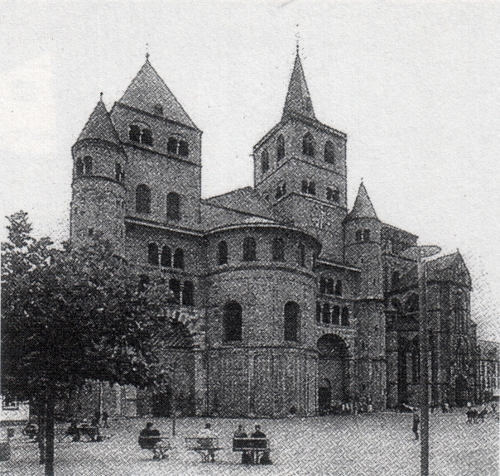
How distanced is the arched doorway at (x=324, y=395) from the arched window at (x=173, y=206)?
17997 mm

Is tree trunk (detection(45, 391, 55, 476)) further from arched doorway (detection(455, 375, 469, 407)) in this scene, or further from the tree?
arched doorway (detection(455, 375, 469, 407))

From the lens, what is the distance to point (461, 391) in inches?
2518

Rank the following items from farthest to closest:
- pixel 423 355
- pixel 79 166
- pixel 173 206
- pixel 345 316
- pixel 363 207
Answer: pixel 363 207 < pixel 345 316 < pixel 173 206 < pixel 79 166 < pixel 423 355

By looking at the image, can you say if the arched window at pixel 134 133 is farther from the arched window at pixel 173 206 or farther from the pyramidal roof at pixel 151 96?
the arched window at pixel 173 206

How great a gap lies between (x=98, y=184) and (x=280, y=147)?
22993 mm

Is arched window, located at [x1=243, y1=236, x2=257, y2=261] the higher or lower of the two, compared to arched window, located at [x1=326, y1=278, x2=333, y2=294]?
higher

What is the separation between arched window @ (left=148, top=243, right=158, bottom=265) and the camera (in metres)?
42.2

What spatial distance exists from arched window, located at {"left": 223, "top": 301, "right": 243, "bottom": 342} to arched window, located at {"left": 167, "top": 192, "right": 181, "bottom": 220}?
790 centimetres

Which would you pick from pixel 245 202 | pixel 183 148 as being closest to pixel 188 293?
pixel 183 148

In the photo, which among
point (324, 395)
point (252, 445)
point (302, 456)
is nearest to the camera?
point (252, 445)

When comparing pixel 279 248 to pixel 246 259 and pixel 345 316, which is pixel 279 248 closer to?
pixel 246 259

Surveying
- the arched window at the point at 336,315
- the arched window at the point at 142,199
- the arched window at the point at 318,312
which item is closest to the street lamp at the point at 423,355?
the arched window at the point at 142,199

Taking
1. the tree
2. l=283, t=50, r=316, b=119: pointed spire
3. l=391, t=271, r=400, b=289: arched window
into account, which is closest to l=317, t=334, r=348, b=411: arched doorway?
l=391, t=271, r=400, b=289: arched window

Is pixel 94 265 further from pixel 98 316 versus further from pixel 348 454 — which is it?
pixel 348 454
